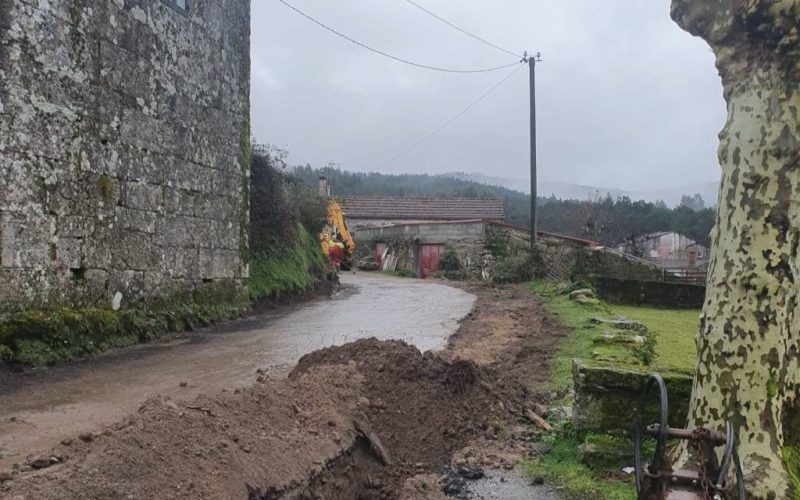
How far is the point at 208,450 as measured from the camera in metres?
3.47

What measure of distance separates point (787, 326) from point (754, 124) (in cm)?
117

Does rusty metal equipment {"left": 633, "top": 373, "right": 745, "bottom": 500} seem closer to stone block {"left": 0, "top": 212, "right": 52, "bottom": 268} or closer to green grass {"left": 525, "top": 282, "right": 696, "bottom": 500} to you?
green grass {"left": 525, "top": 282, "right": 696, "bottom": 500}

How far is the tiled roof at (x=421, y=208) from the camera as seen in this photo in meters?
38.6

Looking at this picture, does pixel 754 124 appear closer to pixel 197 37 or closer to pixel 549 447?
pixel 549 447

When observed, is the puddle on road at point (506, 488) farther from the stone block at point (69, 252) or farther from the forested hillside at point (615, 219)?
the forested hillside at point (615, 219)

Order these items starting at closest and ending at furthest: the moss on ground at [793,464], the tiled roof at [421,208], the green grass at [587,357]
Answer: the moss on ground at [793,464] < the green grass at [587,357] < the tiled roof at [421,208]

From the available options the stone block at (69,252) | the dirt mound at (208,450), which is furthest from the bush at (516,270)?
the dirt mound at (208,450)

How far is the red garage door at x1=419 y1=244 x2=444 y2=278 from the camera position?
26.5 metres

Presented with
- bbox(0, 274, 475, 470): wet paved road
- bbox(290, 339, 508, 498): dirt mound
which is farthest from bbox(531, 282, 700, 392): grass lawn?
bbox(0, 274, 475, 470): wet paved road

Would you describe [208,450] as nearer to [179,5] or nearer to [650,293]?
[179,5]

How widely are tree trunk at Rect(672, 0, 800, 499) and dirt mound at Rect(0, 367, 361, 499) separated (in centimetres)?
234

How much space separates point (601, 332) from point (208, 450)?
6.63m

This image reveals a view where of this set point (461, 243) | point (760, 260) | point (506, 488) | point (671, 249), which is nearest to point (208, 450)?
point (506, 488)

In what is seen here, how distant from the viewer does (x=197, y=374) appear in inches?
253
